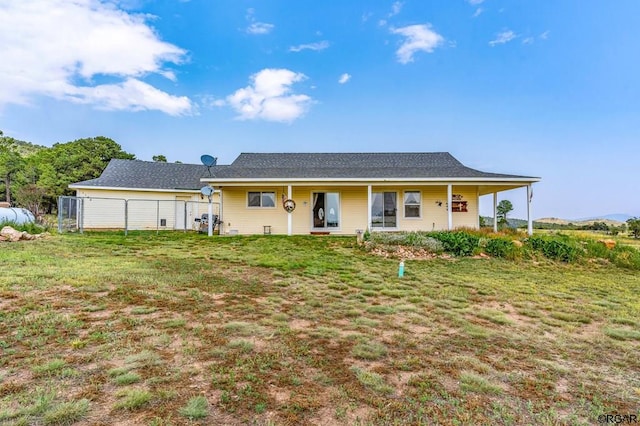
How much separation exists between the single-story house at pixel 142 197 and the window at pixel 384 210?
28.9 ft

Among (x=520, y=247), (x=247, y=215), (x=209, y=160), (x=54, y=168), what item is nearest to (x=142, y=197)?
(x=209, y=160)

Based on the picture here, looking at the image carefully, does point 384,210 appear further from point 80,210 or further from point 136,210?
point 80,210

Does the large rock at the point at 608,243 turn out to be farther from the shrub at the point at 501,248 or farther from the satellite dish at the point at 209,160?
the satellite dish at the point at 209,160

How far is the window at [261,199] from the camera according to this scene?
1427 centimetres

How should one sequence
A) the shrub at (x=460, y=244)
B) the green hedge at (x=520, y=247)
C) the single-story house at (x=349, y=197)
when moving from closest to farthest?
the green hedge at (x=520, y=247)
the shrub at (x=460, y=244)
the single-story house at (x=349, y=197)

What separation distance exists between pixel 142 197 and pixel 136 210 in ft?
2.96

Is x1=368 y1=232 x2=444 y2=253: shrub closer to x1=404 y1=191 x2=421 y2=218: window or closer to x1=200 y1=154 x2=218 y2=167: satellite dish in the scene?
x1=404 y1=191 x2=421 y2=218: window

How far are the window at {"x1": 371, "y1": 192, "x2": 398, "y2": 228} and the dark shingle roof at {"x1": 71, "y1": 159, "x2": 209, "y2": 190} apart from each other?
1063 cm

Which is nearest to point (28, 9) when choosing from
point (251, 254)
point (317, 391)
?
point (251, 254)

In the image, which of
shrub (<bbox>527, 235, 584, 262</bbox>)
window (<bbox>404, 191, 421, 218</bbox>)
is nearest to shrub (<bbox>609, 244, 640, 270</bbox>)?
shrub (<bbox>527, 235, 584, 262</bbox>)

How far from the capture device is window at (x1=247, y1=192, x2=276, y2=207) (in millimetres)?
14273

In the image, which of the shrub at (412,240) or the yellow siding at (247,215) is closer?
the shrub at (412,240)

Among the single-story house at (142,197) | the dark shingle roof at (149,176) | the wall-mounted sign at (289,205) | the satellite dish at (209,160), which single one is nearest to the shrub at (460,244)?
the wall-mounted sign at (289,205)

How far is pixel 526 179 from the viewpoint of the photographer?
12.3 m
